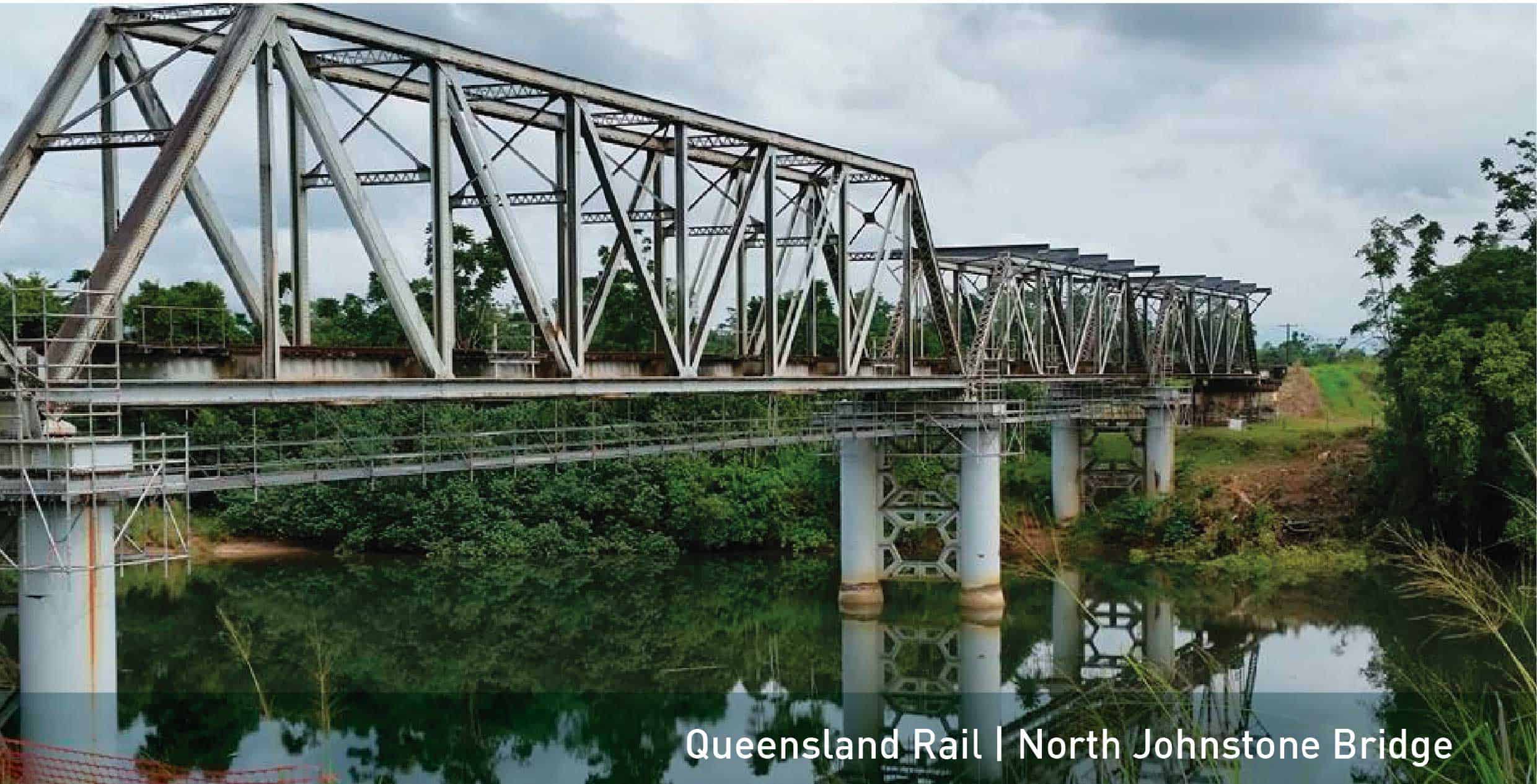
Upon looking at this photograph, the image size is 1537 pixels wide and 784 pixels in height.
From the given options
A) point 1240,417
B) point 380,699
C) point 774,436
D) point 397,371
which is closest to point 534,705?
point 380,699

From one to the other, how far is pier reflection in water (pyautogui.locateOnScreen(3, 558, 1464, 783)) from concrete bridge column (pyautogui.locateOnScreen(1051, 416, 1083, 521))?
5.14 metres

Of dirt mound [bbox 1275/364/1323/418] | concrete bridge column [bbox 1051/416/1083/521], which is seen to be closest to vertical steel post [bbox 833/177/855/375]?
concrete bridge column [bbox 1051/416/1083/521]

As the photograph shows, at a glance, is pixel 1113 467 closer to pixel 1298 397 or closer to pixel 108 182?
pixel 1298 397

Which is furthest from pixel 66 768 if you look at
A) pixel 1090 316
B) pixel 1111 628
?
pixel 1090 316

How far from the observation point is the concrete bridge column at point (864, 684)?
2383 centimetres

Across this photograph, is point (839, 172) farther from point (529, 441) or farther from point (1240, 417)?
point (1240, 417)

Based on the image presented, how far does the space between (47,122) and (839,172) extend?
49.2ft

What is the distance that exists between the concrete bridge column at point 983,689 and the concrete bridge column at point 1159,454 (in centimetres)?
1391

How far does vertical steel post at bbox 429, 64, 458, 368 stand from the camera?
50.4 ft

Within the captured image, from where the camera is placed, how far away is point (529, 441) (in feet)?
143

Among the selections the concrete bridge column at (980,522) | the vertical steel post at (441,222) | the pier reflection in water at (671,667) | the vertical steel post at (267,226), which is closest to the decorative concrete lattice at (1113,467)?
the pier reflection in water at (671,667)

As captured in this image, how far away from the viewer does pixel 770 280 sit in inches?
887

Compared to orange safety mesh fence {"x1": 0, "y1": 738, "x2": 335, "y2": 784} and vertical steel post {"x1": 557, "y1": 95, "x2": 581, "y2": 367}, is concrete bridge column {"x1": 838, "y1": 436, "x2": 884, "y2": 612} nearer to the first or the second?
vertical steel post {"x1": 557, "y1": 95, "x2": 581, "y2": 367}

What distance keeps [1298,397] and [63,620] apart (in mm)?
55153
